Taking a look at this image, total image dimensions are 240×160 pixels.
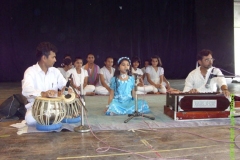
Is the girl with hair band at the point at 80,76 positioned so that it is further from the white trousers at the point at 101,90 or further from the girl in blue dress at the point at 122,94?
the girl in blue dress at the point at 122,94

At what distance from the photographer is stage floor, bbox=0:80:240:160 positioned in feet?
7.56

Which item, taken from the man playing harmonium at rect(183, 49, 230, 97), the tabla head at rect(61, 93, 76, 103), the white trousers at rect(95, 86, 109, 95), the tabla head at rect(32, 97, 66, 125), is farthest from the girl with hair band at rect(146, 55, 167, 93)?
the tabla head at rect(32, 97, 66, 125)

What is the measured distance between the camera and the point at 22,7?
8266mm

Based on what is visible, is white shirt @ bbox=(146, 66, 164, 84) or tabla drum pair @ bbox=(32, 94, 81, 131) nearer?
tabla drum pair @ bbox=(32, 94, 81, 131)

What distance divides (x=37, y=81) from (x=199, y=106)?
2018 mm

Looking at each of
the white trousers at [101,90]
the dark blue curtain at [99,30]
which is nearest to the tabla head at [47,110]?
the white trousers at [101,90]

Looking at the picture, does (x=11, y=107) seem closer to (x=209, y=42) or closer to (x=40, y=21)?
(x=40, y=21)

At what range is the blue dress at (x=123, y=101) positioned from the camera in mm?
3846

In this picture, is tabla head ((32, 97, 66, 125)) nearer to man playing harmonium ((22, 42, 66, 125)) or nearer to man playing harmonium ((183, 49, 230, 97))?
man playing harmonium ((22, 42, 66, 125))

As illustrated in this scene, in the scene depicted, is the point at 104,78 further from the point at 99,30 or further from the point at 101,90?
the point at 99,30

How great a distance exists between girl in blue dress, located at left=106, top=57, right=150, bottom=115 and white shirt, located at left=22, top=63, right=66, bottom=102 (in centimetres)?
76

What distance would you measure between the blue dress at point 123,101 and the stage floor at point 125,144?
82cm

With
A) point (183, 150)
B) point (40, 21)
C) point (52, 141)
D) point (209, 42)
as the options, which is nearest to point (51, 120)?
point (52, 141)

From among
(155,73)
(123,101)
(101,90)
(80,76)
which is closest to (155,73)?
(155,73)
